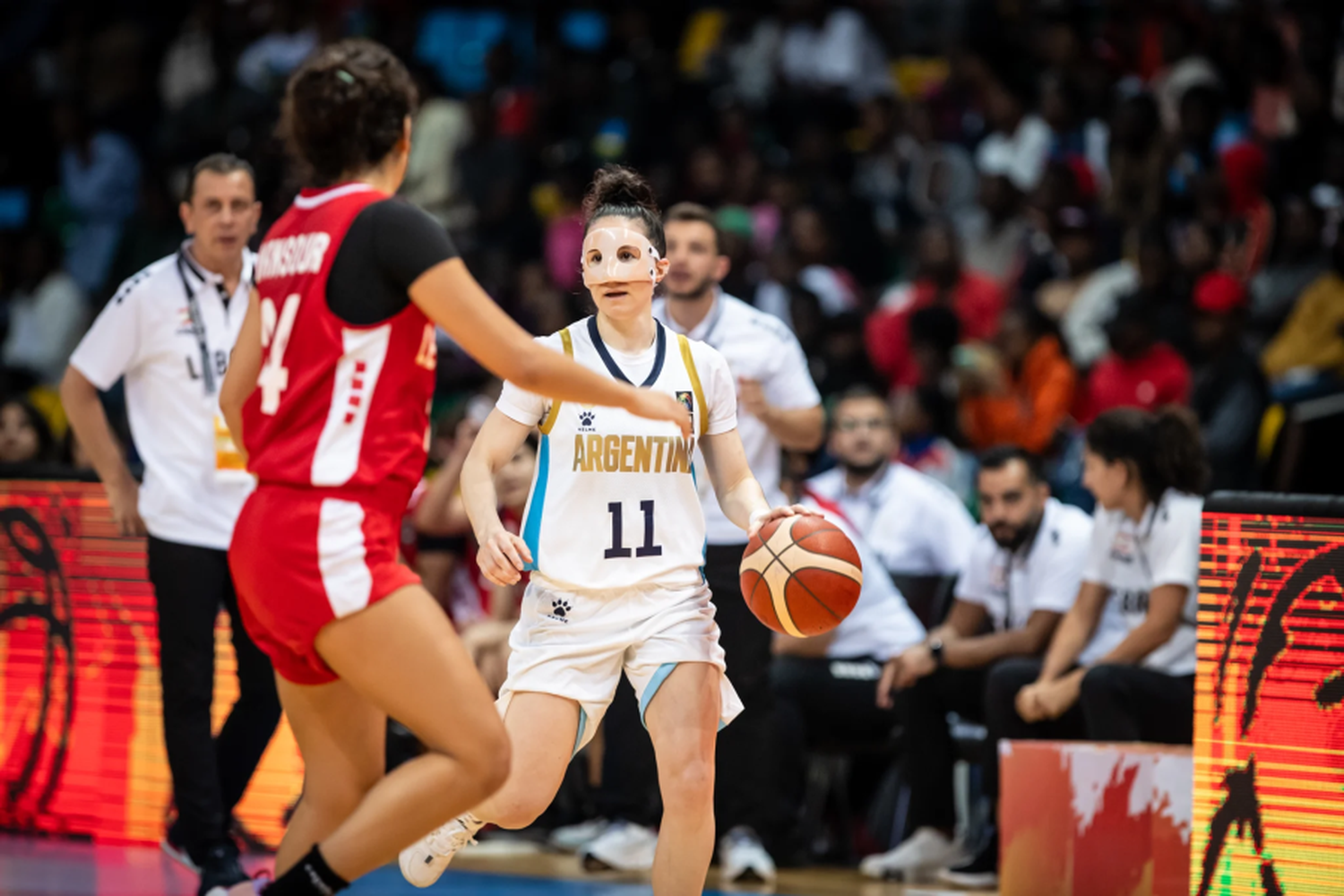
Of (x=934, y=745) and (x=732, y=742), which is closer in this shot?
(x=732, y=742)

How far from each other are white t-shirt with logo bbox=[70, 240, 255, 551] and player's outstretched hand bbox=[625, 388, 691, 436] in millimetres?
2434

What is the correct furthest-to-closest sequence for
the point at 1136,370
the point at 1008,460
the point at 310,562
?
the point at 1136,370 < the point at 1008,460 < the point at 310,562

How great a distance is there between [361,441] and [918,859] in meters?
4.04

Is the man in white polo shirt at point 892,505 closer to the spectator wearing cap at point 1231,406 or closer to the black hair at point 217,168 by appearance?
the spectator wearing cap at point 1231,406

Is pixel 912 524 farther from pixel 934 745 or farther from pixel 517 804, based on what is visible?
pixel 517 804

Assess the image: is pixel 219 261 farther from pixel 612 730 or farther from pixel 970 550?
pixel 970 550

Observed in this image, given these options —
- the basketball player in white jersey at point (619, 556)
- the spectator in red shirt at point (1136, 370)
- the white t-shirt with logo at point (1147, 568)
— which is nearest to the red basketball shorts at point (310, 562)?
the basketball player in white jersey at point (619, 556)

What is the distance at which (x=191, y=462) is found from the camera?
5766 mm

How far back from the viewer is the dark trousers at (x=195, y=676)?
5.62 metres

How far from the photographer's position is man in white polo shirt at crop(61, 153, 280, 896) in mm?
5719

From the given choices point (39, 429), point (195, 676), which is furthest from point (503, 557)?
point (39, 429)

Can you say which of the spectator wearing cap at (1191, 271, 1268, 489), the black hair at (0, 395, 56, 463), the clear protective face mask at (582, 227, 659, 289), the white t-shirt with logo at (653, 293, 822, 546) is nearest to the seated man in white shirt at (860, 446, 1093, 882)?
the white t-shirt with logo at (653, 293, 822, 546)

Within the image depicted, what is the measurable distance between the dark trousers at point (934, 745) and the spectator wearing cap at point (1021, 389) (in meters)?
2.95

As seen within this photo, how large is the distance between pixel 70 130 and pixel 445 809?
484 inches
